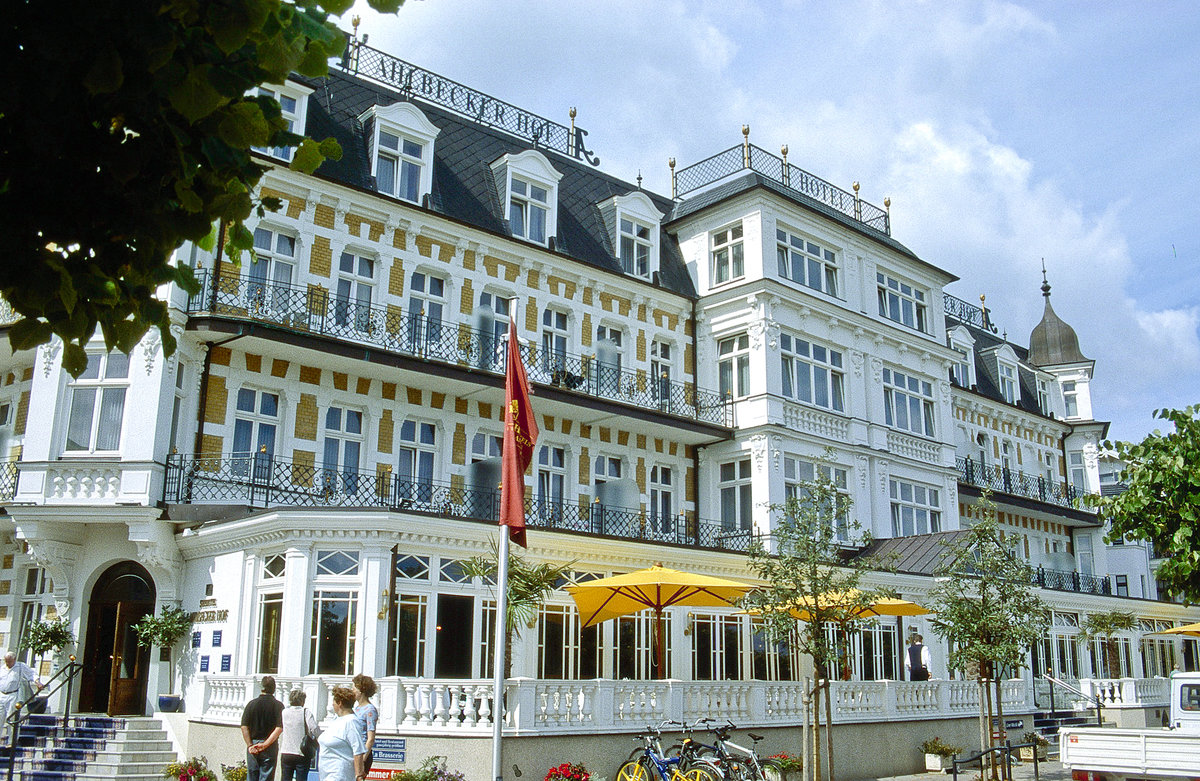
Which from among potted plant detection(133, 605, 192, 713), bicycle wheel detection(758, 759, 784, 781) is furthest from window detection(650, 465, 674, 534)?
potted plant detection(133, 605, 192, 713)

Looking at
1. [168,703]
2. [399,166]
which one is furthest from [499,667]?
[399,166]

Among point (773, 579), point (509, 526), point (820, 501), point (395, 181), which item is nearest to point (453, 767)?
point (509, 526)

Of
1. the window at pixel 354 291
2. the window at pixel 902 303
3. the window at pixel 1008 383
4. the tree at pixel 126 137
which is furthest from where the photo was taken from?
the window at pixel 1008 383

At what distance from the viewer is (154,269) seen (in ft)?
16.0

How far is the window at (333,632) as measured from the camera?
52.9 ft

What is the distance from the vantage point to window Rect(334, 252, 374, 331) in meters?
20.7

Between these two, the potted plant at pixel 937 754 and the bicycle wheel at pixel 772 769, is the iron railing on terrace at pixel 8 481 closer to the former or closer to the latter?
the bicycle wheel at pixel 772 769

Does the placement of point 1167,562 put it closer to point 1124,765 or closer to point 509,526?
point 1124,765

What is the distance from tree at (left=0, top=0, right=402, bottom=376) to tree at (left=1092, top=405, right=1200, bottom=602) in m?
13.6

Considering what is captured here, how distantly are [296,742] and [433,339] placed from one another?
11.1 metres

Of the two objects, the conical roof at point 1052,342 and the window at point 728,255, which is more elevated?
the conical roof at point 1052,342

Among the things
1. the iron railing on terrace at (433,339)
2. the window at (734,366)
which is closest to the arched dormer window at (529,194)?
the iron railing on terrace at (433,339)

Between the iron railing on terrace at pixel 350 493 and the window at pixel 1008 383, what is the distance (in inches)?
795

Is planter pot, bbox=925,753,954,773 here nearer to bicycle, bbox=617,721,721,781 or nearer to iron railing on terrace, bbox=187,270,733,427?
bicycle, bbox=617,721,721,781
